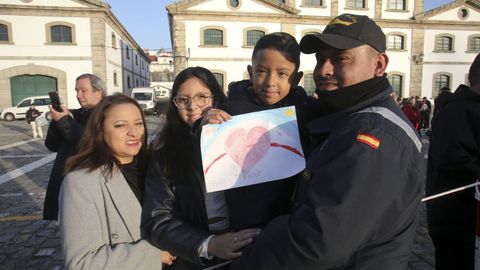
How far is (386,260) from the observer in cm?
117

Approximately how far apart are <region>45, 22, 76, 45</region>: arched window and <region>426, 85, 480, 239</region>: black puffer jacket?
27.4 metres

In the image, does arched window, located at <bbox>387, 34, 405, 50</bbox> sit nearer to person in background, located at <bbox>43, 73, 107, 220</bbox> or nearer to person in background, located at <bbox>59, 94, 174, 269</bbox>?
person in background, located at <bbox>43, 73, 107, 220</bbox>

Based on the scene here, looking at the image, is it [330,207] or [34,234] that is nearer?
[330,207]

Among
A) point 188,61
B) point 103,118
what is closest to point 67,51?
point 188,61

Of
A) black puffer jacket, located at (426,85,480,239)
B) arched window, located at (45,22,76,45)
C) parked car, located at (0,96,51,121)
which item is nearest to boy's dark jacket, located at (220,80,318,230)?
black puffer jacket, located at (426,85,480,239)

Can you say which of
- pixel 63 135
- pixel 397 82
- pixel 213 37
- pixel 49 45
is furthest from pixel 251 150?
pixel 397 82

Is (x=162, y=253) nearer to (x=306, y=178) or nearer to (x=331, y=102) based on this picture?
(x=306, y=178)

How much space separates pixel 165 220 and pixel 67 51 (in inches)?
1078

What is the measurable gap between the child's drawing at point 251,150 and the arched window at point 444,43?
A: 33.5 m

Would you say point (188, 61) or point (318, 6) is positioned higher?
point (318, 6)

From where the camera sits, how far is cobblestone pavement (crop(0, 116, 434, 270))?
153 inches

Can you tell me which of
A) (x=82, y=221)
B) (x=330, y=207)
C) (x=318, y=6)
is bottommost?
(x=82, y=221)

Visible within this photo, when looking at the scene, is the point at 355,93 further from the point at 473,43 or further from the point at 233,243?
the point at 473,43

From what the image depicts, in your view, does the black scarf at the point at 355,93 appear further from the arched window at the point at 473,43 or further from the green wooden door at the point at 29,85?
the arched window at the point at 473,43
